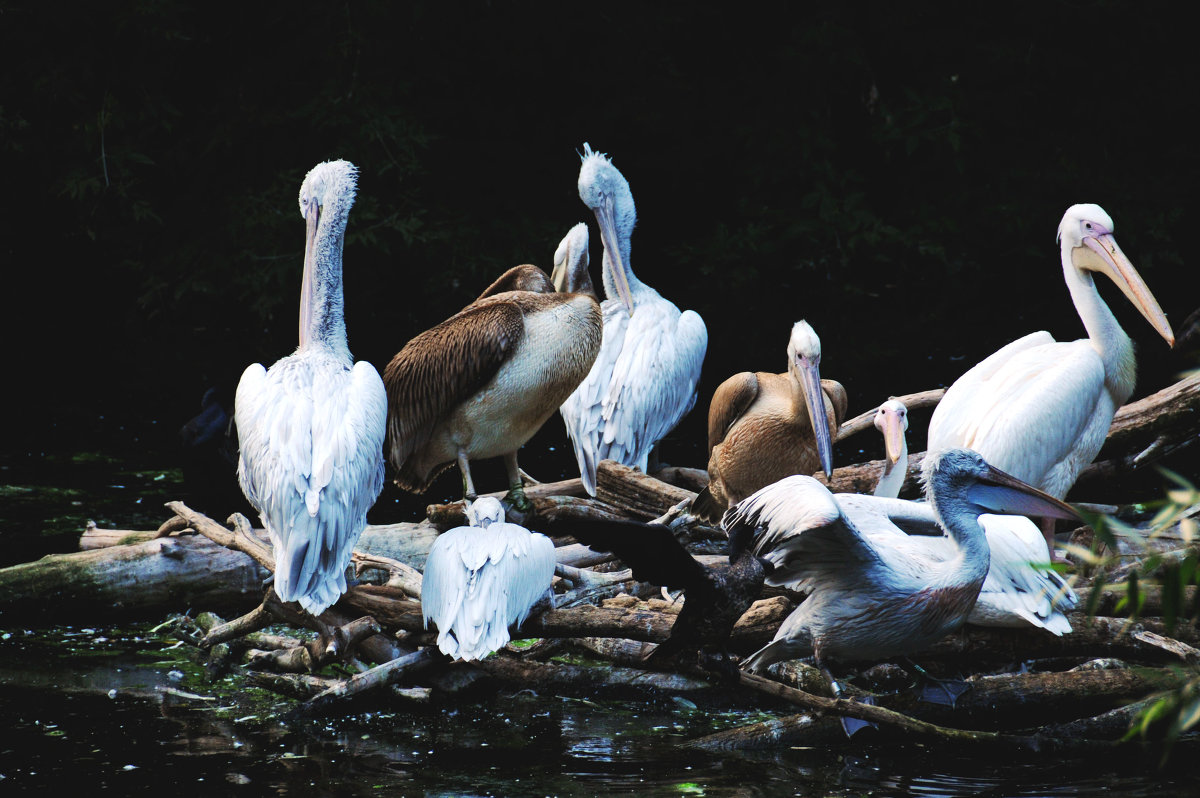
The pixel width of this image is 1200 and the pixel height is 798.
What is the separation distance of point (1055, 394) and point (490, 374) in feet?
6.86

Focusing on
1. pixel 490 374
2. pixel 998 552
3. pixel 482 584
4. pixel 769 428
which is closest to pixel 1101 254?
pixel 769 428

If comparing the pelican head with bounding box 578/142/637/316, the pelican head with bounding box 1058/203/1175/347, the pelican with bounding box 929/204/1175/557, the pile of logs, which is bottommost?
the pile of logs

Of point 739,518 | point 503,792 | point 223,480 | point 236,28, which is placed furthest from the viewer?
point 236,28

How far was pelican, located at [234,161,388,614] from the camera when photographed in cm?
391

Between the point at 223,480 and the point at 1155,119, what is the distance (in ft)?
37.5

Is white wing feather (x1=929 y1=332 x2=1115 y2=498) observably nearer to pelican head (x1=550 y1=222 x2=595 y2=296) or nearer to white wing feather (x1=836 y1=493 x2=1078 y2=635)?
white wing feather (x1=836 y1=493 x2=1078 y2=635)

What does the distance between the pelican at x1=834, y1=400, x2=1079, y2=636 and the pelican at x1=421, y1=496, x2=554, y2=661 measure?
3.07 ft

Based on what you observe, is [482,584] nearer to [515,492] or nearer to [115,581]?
[515,492]

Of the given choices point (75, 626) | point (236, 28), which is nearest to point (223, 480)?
point (75, 626)

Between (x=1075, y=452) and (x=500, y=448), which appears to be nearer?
(x=1075, y=452)

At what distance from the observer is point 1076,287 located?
5.00 metres

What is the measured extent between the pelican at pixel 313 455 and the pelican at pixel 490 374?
582mm

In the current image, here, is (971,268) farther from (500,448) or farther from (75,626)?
(75,626)

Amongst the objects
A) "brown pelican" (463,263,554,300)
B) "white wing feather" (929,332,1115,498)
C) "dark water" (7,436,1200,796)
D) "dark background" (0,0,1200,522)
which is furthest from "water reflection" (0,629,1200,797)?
"dark background" (0,0,1200,522)
